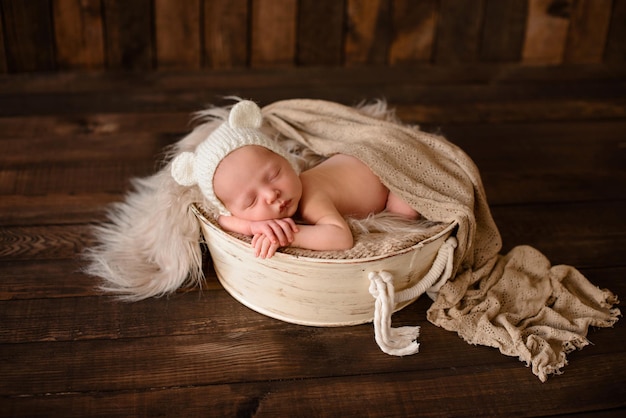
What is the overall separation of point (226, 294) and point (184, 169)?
0.98 feet

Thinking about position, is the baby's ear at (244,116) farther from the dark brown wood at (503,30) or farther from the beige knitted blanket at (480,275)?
the dark brown wood at (503,30)

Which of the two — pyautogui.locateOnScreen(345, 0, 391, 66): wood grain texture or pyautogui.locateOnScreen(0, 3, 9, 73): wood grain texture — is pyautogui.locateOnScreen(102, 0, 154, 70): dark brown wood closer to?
pyautogui.locateOnScreen(0, 3, 9, 73): wood grain texture

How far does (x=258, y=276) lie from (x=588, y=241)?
849 mm

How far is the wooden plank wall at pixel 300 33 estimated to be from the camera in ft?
8.02

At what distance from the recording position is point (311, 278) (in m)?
1.37

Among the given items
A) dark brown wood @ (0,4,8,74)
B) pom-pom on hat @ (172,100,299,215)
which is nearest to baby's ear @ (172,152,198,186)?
pom-pom on hat @ (172,100,299,215)

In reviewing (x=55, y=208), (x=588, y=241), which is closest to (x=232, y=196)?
(x=55, y=208)

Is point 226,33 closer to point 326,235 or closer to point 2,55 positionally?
point 2,55

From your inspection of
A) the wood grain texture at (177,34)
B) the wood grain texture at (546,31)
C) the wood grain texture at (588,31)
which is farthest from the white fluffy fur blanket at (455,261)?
the wood grain texture at (588,31)

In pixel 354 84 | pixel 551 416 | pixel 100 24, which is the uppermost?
pixel 100 24

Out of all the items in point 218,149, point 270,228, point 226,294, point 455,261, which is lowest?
point 226,294

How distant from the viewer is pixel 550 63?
2.79 metres

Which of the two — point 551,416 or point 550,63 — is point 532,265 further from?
point 550,63

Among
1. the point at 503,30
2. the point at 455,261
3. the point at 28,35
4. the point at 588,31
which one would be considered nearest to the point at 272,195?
the point at 455,261
